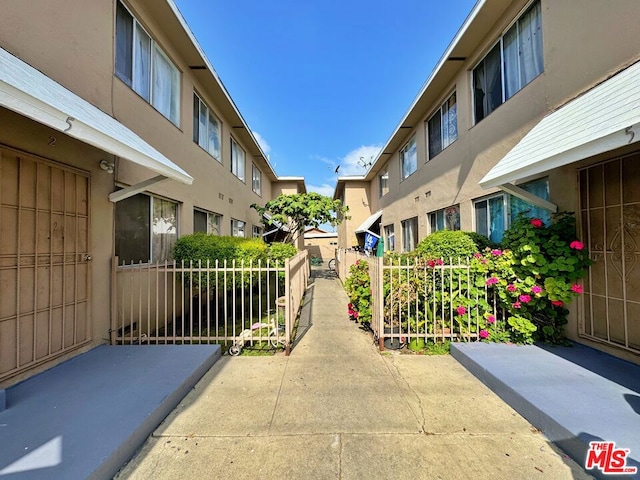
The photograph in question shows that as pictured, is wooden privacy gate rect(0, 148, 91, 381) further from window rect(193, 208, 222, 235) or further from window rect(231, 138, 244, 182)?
window rect(231, 138, 244, 182)

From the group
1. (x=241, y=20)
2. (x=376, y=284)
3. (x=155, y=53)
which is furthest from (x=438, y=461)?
(x=241, y=20)

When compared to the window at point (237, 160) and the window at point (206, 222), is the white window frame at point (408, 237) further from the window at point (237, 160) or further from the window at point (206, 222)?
the window at point (237, 160)

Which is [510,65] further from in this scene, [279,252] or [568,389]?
[279,252]

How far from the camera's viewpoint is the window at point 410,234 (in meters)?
11.6

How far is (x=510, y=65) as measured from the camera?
591 centimetres

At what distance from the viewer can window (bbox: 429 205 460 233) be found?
315 inches

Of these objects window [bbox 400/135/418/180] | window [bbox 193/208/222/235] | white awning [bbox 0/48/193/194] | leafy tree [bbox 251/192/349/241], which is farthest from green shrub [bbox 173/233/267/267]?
window [bbox 400/135/418/180]

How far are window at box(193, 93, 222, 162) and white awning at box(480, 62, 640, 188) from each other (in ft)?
26.0

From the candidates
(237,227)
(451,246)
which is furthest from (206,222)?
(451,246)

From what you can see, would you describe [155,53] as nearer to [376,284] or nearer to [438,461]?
[376,284]

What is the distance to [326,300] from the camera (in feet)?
29.9

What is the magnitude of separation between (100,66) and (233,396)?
563 cm

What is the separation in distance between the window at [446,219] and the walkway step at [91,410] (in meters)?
7.36

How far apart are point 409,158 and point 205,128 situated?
8.55 meters
